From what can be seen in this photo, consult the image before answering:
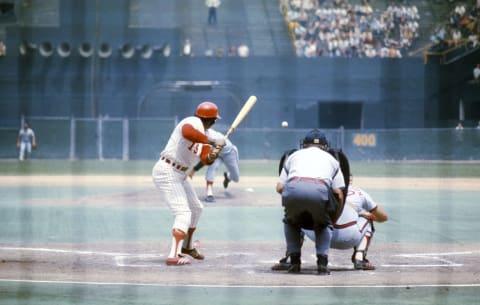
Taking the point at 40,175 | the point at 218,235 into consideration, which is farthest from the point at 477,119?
the point at 218,235

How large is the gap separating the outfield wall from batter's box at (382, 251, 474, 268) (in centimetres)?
2631

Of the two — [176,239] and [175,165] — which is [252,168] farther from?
[176,239]

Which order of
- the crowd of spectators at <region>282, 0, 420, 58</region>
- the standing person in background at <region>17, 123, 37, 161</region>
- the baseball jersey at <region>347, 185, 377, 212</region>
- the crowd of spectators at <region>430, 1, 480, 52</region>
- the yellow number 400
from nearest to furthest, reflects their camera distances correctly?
the baseball jersey at <region>347, 185, 377, 212</region> < the standing person in background at <region>17, 123, 37, 161</region> < the yellow number 400 < the crowd of spectators at <region>430, 1, 480, 52</region> < the crowd of spectators at <region>282, 0, 420, 58</region>

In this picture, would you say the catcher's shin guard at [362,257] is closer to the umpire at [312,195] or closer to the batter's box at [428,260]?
the batter's box at [428,260]

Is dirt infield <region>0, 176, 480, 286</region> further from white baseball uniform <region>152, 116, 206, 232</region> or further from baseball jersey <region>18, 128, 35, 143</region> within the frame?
baseball jersey <region>18, 128, 35, 143</region>

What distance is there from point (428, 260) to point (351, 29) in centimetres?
3164

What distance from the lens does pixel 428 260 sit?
10.2 m

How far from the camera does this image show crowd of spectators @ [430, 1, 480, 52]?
38625 millimetres

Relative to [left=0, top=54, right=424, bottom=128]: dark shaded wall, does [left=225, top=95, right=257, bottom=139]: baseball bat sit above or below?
below

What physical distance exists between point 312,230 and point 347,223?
0.39m

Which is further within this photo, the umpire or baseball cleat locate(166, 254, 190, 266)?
baseball cleat locate(166, 254, 190, 266)

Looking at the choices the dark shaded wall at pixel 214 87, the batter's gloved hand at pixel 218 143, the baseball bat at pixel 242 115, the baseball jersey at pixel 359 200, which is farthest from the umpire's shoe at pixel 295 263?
the dark shaded wall at pixel 214 87

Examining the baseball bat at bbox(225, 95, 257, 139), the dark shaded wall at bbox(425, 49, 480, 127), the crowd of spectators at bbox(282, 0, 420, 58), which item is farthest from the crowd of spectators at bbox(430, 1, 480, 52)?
the baseball bat at bbox(225, 95, 257, 139)

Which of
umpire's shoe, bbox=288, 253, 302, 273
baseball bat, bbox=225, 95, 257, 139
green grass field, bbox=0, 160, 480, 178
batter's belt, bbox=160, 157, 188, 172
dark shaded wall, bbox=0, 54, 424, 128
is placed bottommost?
green grass field, bbox=0, 160, 480, 178
